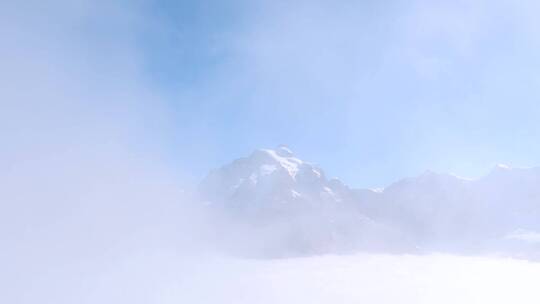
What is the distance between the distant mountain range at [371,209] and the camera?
4660 inches

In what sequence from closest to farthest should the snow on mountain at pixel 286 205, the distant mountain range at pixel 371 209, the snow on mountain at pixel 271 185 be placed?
the snow on mountain at pixel 286 205 → the distant mountain range at pixel 371 209 → the snow on mountain at pixel 271 185

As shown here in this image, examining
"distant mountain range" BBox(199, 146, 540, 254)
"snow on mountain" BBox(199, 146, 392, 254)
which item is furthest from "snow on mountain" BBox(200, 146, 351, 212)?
"distant mountain range" BBox(199, 146, 540, 254)

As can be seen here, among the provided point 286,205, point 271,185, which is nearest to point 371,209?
point 286,205

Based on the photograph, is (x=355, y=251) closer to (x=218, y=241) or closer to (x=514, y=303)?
(x=218, y=241)

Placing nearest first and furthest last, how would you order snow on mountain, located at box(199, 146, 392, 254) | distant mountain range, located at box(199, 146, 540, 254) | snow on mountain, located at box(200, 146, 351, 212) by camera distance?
1. snow on mountain, located at box(199, 146, 392, 254)
2. distant mountain range, located at box(199, 146, 540, 254)
3. snow on mountain, located at box(200, 146, 351, 212)

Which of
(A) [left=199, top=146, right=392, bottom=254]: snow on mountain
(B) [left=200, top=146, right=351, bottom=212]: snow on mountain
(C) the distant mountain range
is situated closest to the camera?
(A) [left=199, top=146, right=392, bottom=254]: snow on mountain

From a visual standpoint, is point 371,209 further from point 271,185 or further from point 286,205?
point 271,185

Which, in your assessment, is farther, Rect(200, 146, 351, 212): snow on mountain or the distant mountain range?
Rect(200, 146, 351, 212): snow on mountain

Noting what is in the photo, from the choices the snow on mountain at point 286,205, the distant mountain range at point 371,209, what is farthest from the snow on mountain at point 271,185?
the distant mountain range at point 371,209

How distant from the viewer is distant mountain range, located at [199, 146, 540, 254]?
118 m

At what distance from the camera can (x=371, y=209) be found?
478ft

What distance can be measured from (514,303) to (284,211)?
70739 mm

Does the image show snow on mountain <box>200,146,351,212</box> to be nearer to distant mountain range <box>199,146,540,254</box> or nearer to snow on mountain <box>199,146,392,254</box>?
snow on mountain <box>199,146,392,254</box>

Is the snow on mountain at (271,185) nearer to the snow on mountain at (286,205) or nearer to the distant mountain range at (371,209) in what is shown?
the snow on mountain at (286,205)
